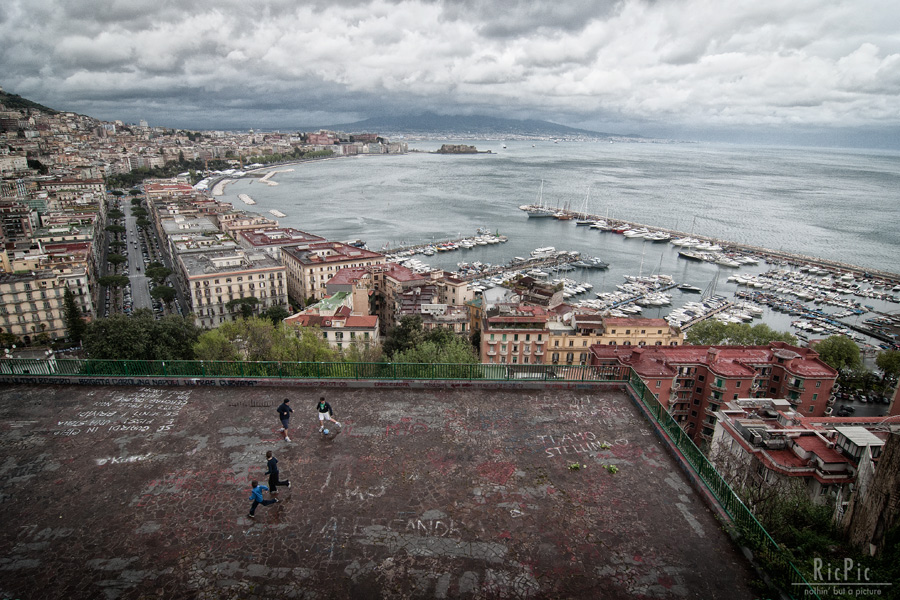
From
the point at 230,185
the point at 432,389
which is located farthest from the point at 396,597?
the point at 230,185

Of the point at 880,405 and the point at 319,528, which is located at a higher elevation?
the point at 319,528

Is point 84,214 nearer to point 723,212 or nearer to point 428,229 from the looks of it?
point 428,229

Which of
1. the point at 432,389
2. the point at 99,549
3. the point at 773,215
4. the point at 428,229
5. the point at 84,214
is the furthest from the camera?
the point at 773,215

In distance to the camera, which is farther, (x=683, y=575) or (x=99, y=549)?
(x=99, y=549)

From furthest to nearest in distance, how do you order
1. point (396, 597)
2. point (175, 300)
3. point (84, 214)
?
point (84, 214), point (175, 300), point (396, 597)

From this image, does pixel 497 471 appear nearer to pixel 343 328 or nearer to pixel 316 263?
pixel 343 328

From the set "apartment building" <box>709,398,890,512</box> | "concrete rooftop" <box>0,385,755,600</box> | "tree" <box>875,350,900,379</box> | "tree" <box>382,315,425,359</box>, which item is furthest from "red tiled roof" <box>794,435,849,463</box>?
"tree" <box>875,350,900,379</box>

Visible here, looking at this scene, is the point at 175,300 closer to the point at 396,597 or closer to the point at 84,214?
the point at 84,214
